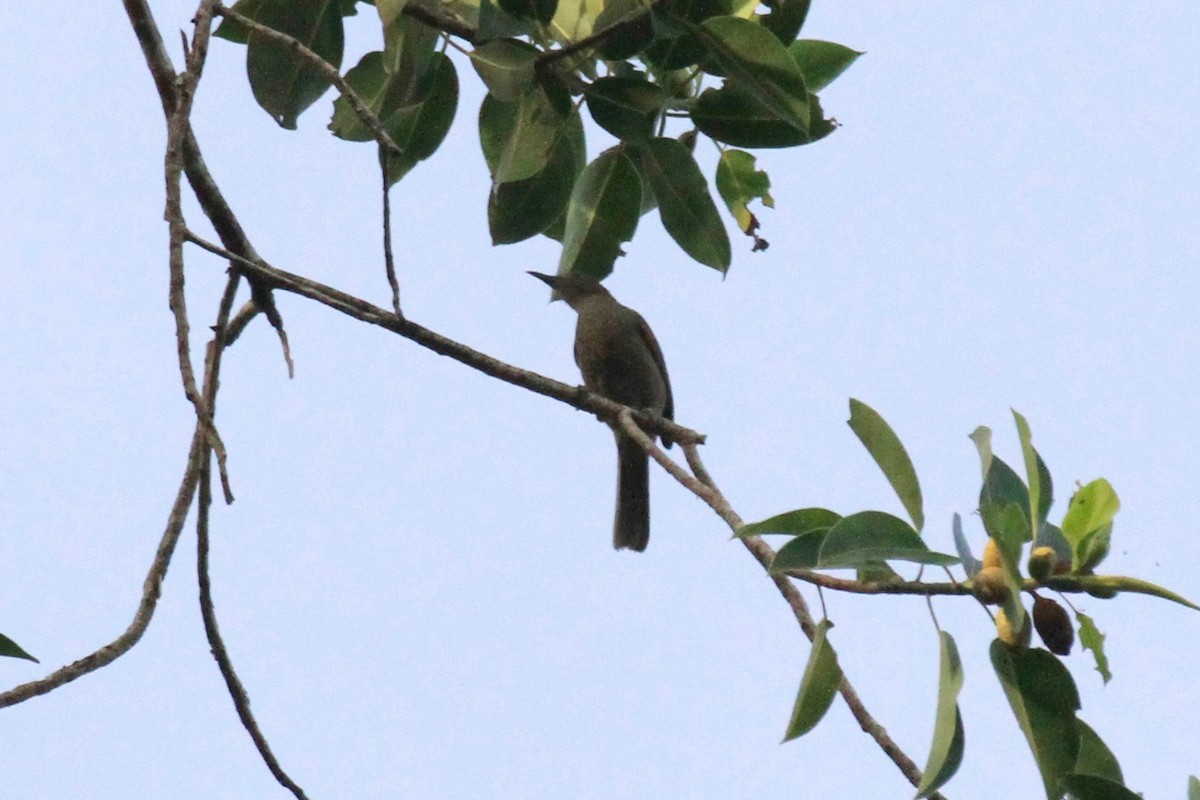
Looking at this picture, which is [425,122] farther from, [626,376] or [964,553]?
[626,376]

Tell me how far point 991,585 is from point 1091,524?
0.25 meters

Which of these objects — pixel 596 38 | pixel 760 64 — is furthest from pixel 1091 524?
pixel 596 38

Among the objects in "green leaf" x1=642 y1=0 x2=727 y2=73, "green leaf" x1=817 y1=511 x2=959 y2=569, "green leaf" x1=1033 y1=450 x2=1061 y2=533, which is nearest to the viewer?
"green leaf" x1=817 y1=511 x2=959 y2=569

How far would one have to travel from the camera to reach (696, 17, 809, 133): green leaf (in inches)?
120

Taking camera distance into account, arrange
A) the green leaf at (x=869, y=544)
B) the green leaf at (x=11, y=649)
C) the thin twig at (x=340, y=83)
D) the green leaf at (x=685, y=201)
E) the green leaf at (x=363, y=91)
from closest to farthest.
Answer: the green leaf at (x=11, y=649), the green leaf at (x=869, y=544), the thin twig at (x=340, y=83), the green leaf at (x=685, y=201), the green leaf at (x=363, y=91)

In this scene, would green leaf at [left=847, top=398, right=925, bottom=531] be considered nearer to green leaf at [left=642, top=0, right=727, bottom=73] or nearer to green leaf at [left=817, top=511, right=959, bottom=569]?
green leaf at [left=817, top=511, right=959, bottom=569]

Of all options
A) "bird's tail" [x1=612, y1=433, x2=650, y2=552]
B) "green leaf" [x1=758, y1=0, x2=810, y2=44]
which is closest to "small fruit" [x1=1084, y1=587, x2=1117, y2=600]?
"green leaf" [x1=758, y1=0, x2=810, y2=44]

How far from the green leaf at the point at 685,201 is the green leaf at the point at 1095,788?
1.78m

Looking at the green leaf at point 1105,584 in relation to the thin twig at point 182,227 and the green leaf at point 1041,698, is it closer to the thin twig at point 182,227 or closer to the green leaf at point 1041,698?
the green leaf at point 1041,698

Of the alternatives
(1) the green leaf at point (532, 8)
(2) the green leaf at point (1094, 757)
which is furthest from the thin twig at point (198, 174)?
(2) the green leaf at point (1094, 757)

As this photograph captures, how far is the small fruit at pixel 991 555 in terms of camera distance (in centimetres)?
243

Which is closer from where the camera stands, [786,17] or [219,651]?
[219,651]

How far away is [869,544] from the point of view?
7.54 feet

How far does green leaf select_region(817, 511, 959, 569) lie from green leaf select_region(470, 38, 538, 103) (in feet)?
5.77
